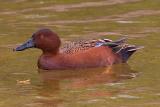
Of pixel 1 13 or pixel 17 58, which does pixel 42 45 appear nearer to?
pixel 17 58

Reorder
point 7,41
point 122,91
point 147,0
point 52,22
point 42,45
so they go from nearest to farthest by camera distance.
A: point 122,91 → point 42,45 → point 7,41 → point 52,22 → point 147,0

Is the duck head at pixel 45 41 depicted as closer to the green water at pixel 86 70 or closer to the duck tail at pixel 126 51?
the green water at pixel 86 70

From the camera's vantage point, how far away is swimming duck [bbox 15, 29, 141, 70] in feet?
43.8

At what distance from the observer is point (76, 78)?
12609 millimetres

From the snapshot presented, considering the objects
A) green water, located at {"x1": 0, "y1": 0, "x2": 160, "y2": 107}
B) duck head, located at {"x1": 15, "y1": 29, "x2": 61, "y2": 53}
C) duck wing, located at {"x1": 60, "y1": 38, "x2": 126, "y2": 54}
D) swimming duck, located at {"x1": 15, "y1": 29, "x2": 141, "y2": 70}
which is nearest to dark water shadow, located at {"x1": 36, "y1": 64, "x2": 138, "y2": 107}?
green water, located at {"x1": 0, "y1": 0, "x2": 160, "y2": 107}

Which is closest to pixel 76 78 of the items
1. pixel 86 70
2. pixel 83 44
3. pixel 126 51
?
pixel 86 70

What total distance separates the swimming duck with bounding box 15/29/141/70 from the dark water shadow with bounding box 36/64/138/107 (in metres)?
0.13

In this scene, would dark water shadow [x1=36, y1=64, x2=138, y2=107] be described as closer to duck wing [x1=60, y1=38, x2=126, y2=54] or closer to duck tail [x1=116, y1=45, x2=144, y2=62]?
duck tail [x1=116, y1=45, x2=144, y2=62]

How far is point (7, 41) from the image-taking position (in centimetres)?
1505

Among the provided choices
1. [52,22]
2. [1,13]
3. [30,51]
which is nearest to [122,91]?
[30,51]

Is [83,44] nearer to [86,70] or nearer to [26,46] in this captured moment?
[86,70]

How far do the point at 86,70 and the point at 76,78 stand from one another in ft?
2.26

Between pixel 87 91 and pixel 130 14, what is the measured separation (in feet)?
20.1

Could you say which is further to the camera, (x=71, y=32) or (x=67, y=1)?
(x=67, y=1)
